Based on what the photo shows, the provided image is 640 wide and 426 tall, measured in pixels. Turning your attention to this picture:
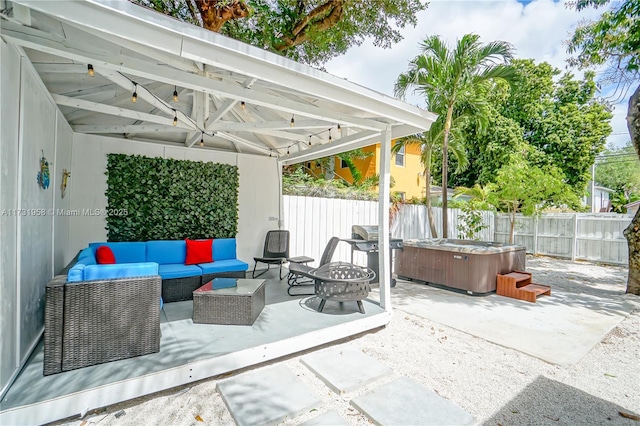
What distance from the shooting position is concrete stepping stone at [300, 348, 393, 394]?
276 centimetres

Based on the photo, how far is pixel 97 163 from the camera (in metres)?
5.33

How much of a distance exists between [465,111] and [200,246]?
7.66 m

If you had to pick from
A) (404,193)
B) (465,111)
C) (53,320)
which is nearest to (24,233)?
(53,320)

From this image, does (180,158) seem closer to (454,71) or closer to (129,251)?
(129,251)

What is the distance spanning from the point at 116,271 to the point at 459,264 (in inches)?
231

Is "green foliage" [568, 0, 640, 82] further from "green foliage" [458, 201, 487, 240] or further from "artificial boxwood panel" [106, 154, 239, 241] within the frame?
"artificial boxwood panel" [106, 154, 239, 241]

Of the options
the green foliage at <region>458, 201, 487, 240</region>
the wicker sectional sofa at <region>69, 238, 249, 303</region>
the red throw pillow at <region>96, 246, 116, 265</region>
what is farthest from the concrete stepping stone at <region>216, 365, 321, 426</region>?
the green foliage at <region>458, 201, 487, 240</region>

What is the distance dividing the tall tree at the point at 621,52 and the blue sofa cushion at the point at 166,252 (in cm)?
869

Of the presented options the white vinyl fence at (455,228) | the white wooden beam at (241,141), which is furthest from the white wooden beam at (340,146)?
the white vinyl fence at (455,228)

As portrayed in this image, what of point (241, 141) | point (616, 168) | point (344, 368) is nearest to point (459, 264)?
point (344, 368)

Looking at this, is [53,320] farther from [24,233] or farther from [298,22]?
[298,22]

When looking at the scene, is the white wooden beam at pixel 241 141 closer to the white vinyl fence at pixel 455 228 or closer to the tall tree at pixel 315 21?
the white vinyl fence at pixel 455 228

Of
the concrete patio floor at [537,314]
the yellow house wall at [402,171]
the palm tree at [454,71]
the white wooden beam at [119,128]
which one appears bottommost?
the concrete patio floor at [537,314]

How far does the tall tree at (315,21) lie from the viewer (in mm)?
7211
